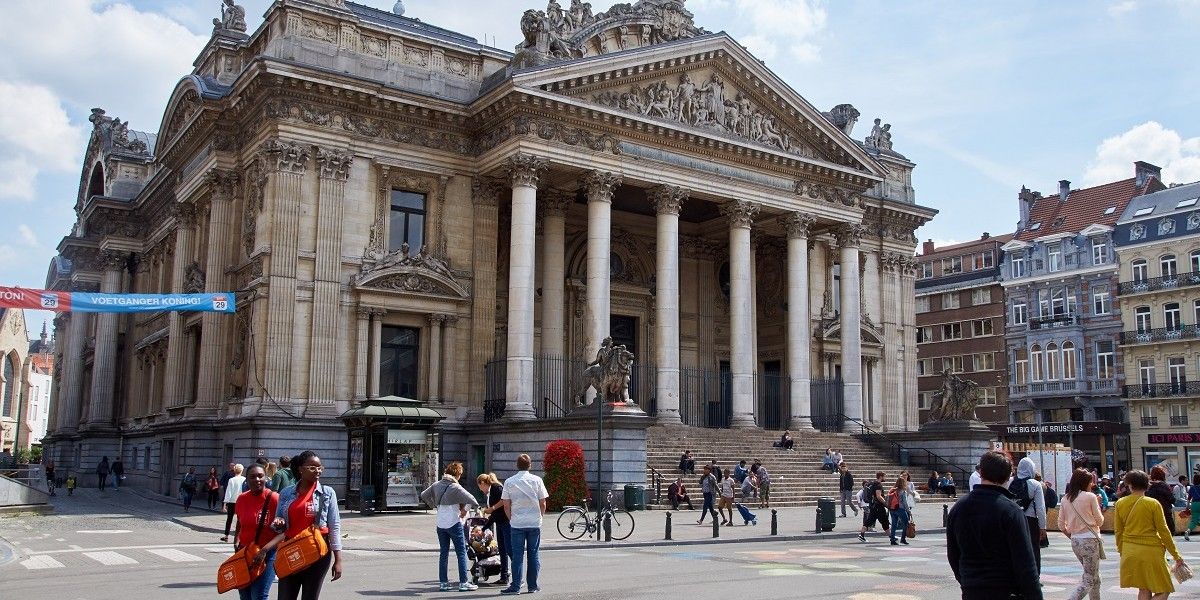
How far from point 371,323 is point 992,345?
4929 cm

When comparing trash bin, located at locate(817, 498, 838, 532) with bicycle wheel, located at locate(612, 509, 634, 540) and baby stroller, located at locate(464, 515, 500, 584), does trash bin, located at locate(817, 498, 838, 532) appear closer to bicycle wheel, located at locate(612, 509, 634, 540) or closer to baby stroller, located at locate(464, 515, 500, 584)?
bicycle wheel, located at locate(612, 509, 634, 540)

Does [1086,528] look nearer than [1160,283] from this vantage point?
Yes

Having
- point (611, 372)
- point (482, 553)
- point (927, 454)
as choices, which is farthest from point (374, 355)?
point (482, 553)

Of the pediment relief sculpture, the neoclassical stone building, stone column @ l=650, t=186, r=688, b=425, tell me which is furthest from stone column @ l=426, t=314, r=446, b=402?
the pediment relief sculpture

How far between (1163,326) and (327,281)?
47.9 meters

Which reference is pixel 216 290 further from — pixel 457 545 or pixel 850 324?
pixel 457 545

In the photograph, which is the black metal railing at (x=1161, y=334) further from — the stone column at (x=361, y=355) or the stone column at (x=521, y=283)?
Answer: the stone column at (x=361, y=355)

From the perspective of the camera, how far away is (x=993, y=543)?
275 inches

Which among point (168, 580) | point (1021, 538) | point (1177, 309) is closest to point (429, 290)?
point (168, 580)

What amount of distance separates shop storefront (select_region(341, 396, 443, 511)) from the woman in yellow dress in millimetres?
20915

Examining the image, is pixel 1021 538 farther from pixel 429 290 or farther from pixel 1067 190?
pixel 1067 190

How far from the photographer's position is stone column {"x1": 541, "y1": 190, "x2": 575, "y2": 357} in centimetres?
3878

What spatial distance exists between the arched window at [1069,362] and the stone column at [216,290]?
49.9m

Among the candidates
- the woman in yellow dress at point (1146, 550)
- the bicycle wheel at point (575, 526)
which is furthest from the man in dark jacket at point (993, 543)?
the bicycle wheel at point (575, 526)
